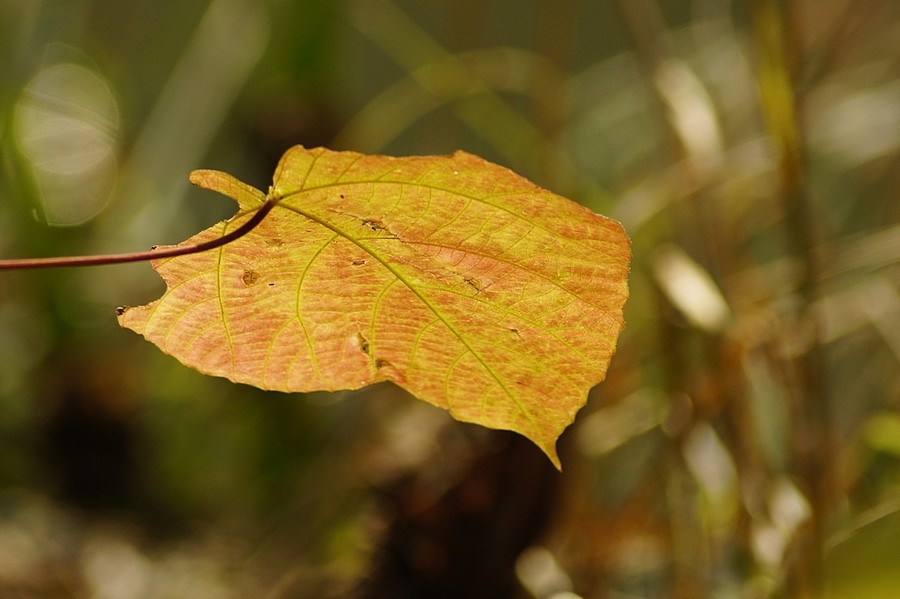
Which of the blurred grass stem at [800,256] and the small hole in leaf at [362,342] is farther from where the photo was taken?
the blurred grass stem at [800,256]

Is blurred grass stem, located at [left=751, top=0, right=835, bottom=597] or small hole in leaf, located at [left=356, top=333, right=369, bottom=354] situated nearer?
small hole in leaf, located at [left=356, top=333, right=369, bottom=354]

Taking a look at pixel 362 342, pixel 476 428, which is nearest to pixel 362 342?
pixel 362 342

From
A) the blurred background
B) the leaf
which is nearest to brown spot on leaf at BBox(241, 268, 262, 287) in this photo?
the leaf

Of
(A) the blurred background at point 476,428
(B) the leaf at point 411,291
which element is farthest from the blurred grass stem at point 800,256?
(B) the leaf at point 411,291

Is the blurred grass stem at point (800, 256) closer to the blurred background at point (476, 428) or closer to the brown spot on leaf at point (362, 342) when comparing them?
the blurred background at point (476, 428)

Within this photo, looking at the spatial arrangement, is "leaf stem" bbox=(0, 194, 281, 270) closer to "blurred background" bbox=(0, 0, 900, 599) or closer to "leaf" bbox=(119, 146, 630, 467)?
"leaf" bbox=(119, 146, 630, 467)

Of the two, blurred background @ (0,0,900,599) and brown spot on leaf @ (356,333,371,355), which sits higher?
blurred background @ (0,0,900,599)

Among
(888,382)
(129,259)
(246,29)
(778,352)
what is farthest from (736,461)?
(246,29)
